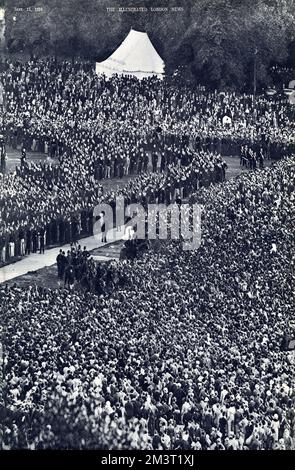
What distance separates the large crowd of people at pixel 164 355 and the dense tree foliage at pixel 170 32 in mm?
23324

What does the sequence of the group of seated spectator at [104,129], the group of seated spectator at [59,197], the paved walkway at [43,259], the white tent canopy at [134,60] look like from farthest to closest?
the white tent canopy at [134,60]
the group of seated spectator at [104,129]
the group of seated spectator at [59,197]
the paved walkway at [43,259]

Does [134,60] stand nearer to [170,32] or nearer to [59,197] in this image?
[170,32]

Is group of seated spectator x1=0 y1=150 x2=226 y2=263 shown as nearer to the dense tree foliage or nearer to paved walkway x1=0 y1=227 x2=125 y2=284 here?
paved walkway x1=0 y1=227 x2=125 y2=284

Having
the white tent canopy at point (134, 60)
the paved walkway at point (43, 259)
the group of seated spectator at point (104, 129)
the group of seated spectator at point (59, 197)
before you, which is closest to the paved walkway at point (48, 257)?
the paved walkway at point (43, 259)

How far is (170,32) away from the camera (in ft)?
172

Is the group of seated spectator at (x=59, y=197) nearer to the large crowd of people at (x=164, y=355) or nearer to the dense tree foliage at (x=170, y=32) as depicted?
the large crowd of people at (x=164, y=355)

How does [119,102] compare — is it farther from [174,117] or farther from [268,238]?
[268,238]

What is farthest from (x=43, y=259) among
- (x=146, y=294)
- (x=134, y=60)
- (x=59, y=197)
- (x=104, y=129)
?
(x=134, y=60)

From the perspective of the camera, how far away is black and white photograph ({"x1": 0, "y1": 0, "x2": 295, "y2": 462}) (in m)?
19.2

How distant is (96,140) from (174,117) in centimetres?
664

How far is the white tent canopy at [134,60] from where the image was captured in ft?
167

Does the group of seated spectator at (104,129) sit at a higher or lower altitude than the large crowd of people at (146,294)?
higher

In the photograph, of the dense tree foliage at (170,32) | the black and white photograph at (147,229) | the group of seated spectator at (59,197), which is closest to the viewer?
the black and white photograph at (147,229)

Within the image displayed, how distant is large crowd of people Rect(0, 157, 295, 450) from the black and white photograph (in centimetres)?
4
